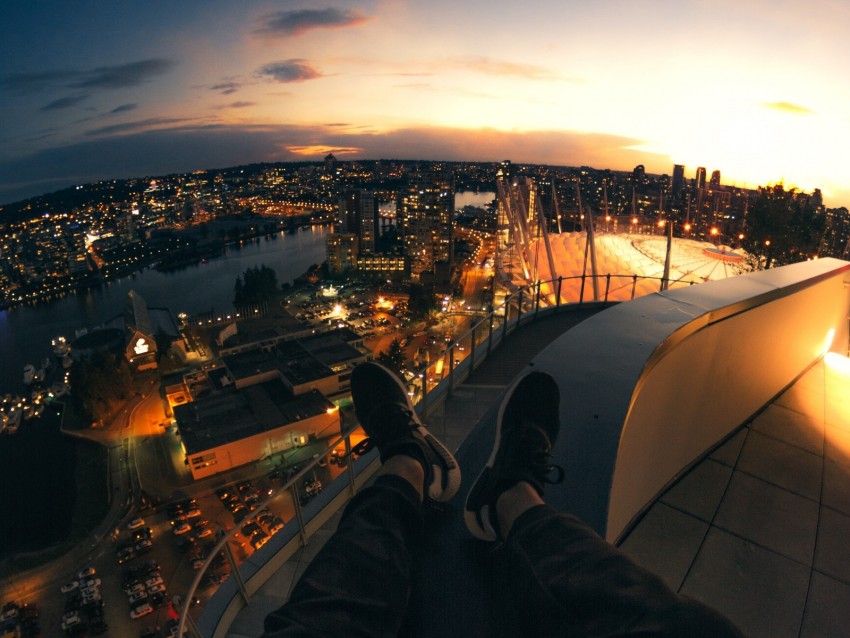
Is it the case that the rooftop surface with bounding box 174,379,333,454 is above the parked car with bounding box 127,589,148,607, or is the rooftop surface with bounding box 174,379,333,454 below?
above

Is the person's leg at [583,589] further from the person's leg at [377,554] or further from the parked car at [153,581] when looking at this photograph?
Result: the parked car at [153,581]

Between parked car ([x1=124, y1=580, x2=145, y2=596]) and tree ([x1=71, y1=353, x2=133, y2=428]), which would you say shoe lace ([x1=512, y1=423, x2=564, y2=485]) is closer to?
parked car ([x1=124, y1=580, x2=145, y2=596])

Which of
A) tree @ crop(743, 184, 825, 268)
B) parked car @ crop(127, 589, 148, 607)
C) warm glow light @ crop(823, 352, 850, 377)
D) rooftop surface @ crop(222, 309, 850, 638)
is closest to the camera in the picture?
rooftop surface @ crop(222, 309, 850, 638)

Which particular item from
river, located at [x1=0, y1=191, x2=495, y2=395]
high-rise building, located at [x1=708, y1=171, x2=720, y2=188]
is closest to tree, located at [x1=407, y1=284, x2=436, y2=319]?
river, located at [x1=0, y1=191, x2=495, y2=395]

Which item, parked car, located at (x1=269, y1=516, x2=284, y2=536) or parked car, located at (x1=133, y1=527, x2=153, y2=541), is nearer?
parked car, located at (x1=269, y1=516, x2=284, y2=536)

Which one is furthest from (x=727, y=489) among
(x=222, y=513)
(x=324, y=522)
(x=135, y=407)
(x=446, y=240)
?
(x=446, y=240)

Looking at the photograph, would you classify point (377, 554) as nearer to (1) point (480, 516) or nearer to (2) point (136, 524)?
(1) point (480, 516)
